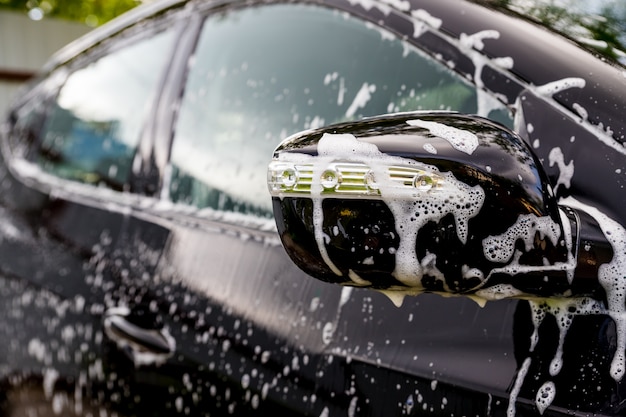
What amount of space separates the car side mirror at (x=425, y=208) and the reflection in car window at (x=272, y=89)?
352 mm

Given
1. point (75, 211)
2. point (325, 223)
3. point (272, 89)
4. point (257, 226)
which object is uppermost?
point (325, 223)

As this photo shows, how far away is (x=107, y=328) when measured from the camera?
A: 1.73m

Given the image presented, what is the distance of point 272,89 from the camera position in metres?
1.65

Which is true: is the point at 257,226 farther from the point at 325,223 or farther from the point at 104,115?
the point at 104,115

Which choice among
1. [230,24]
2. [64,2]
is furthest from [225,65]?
[64,2]

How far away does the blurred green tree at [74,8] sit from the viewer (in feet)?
42.7

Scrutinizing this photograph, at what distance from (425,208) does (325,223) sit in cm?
11

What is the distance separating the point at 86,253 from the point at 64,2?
42.9 ft

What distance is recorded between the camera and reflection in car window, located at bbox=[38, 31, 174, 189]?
207 cm

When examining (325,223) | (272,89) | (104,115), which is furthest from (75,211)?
(325,223)

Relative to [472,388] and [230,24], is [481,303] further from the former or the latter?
[230,24]

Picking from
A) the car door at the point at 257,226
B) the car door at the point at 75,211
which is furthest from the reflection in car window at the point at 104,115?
the car door at the point at 257,226

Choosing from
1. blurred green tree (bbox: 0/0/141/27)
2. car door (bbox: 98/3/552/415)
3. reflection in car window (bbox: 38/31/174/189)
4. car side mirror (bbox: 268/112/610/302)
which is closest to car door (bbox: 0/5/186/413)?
reflection in car window (bbox: 38/31/174/189)

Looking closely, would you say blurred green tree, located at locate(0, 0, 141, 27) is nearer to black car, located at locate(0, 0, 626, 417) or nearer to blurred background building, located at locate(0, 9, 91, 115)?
blurred background building, located at locate(0, 9, 91, 115)
